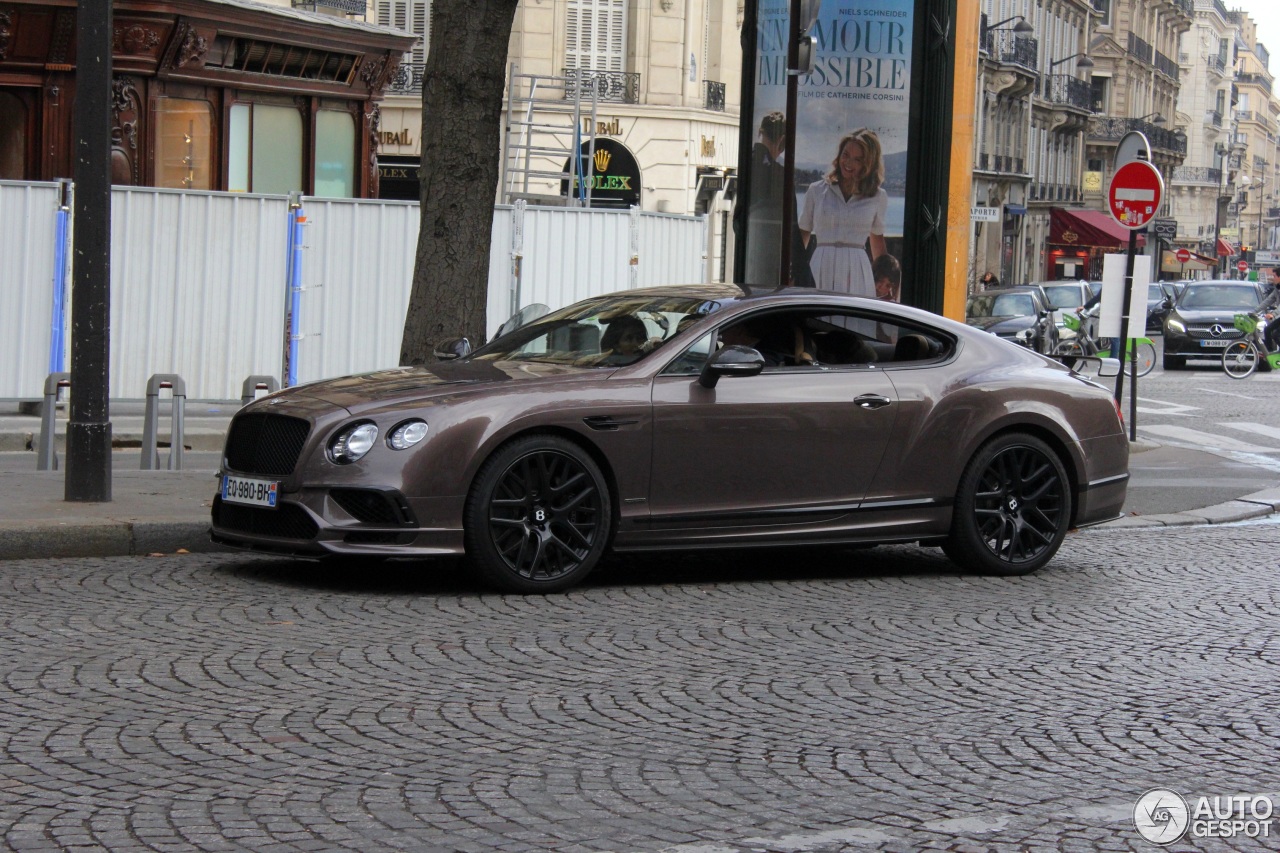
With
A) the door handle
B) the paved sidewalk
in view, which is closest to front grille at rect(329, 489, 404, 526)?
the paved sidewalk

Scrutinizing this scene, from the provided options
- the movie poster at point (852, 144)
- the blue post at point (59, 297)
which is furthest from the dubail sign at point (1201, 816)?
the blue post at point (59, 297)

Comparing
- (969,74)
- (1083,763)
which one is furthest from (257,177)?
(1083,763)

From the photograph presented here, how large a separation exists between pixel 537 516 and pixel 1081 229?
225 feet

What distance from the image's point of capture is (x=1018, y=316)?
32312 millimetres

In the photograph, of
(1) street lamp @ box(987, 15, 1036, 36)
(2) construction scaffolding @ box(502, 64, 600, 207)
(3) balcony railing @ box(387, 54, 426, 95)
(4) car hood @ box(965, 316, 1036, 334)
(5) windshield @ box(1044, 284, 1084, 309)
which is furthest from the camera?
(1) street lamp @ box(987, 15, 1036, 36)

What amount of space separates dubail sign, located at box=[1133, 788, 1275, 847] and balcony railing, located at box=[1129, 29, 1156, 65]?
3401 inches

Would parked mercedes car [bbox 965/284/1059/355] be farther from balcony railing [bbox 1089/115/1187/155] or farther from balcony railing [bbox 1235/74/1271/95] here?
balcony railing [bbox 1235/74/1271/95]

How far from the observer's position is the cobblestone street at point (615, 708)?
15.6 ft

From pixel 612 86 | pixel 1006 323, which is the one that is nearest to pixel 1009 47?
pixel 612 86

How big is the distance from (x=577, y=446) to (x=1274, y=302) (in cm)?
3025

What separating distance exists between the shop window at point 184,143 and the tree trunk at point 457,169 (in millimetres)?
9829

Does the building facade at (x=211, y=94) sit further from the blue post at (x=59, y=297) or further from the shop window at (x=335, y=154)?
the blue post at (x=59, y=297)

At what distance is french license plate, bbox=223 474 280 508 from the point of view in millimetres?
8109

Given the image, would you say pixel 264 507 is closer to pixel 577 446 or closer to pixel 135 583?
pixel 135 583
